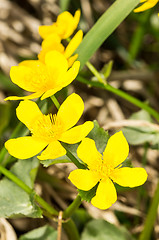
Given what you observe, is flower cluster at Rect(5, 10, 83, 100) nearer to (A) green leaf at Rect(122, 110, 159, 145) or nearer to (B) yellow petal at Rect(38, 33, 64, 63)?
(B) yellow petal at Rect(38, 33, 64, 63)

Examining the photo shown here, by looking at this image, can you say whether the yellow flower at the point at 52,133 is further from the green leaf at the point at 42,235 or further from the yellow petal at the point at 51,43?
the green leaf at the point at 42,235

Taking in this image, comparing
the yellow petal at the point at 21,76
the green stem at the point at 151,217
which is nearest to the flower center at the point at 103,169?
the yellow petal at the point at 21,76

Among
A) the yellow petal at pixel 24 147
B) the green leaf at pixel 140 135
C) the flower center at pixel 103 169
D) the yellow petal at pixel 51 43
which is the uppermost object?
the yellow petal at pixel 51 43

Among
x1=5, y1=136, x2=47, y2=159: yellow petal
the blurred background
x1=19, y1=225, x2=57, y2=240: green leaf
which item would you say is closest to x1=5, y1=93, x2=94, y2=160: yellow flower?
x1=5, y1=136, x2=47, y2=159: yellow petal

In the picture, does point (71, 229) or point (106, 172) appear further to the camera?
point (71, 229)

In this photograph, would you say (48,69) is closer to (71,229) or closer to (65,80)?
(65,80)

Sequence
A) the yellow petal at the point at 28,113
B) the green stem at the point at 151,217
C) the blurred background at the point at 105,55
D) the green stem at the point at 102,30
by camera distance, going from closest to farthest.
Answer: the yellow petal at the point at 28,113, the green stem at the point at 102,30, the green stem at the point at 151,217, the blurred background at the point at 105,55

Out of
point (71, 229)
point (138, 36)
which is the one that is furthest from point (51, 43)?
point (138, 36)
